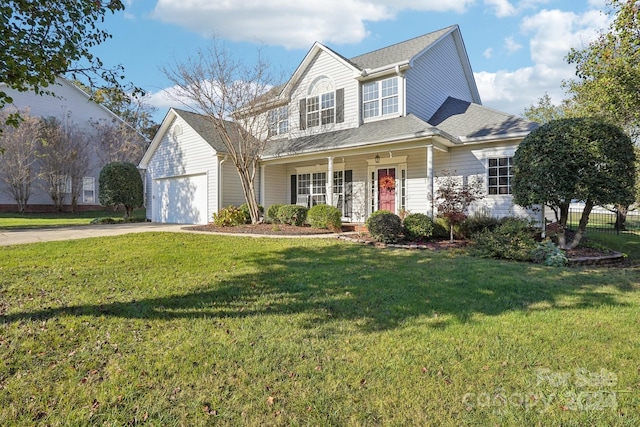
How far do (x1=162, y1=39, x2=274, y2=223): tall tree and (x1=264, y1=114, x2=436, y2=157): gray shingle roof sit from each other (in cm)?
151

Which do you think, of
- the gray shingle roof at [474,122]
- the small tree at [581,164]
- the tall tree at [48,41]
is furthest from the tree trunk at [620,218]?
the tall tree at [48,41]

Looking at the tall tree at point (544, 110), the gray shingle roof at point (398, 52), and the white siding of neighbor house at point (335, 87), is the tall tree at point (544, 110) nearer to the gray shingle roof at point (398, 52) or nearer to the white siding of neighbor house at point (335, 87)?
the gray shingle roof at point (398, 52)

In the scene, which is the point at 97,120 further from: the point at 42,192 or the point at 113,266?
the point at 113,266

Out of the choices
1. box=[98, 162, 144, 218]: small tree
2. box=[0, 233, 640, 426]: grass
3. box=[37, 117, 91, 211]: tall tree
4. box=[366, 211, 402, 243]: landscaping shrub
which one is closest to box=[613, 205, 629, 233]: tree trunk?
box=[0, 233, 640, 426]: grass

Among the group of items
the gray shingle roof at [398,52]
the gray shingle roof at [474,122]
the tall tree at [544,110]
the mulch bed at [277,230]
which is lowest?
the mulch bed at [277,230]

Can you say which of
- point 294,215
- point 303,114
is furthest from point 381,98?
point 294,215

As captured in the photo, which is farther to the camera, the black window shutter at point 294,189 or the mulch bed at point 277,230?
the black window shutter at point 294,189

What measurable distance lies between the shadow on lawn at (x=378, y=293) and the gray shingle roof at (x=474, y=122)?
5.66 metres

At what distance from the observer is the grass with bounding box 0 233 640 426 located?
8.21 feet

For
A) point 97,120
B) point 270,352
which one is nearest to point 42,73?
point 270,352

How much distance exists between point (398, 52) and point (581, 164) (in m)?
9.02

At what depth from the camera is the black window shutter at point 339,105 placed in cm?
1456

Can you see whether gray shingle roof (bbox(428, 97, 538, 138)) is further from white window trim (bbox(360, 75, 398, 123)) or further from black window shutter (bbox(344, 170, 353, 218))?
black window shutter (bbox(344, 170, 353, 218))

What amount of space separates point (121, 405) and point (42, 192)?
86.1 ft
